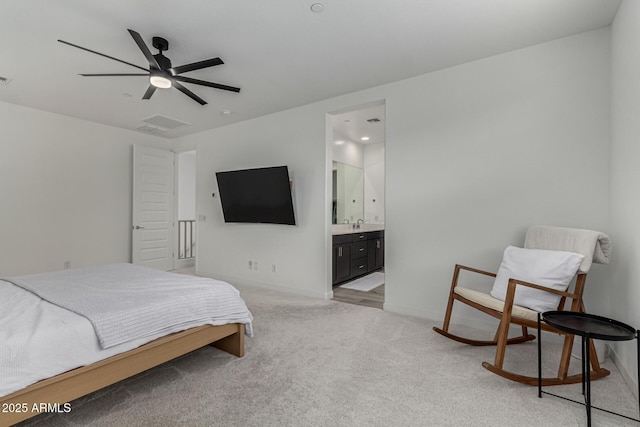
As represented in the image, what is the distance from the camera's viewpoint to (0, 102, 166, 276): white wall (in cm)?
408

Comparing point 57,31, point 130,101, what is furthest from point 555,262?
point 130,101

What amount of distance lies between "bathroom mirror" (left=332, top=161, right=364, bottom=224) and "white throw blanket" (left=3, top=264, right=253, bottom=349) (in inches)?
150

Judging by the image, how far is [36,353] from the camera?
1.40 m

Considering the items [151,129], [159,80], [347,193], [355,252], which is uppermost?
[151,129]

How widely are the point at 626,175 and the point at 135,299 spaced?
3.30m

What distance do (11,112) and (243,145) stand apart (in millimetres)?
2971

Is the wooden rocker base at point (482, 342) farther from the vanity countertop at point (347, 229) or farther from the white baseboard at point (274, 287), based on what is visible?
the vanity countertop at point (347, 229)

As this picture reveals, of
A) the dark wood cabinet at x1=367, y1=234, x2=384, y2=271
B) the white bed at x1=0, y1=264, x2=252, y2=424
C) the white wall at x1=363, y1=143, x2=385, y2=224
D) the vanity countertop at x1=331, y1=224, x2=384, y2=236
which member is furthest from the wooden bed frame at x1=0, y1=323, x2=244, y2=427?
the white wall at x1=363, y1=143, x2=385, y2=224

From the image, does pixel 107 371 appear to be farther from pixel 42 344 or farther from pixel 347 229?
pixel 347 229

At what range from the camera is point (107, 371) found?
165cm

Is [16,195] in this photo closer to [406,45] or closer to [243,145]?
[243,145]

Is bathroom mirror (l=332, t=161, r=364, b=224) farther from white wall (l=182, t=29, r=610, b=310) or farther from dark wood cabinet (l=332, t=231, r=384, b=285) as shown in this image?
white wall (l=182, t=29, r=610, b=310)

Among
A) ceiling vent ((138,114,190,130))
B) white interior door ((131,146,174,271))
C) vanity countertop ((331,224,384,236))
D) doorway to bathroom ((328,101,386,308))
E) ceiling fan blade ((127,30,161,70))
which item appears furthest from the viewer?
white interior door ((131,146,174,271))

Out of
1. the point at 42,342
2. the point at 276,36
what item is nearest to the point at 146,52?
the point at 276,36
